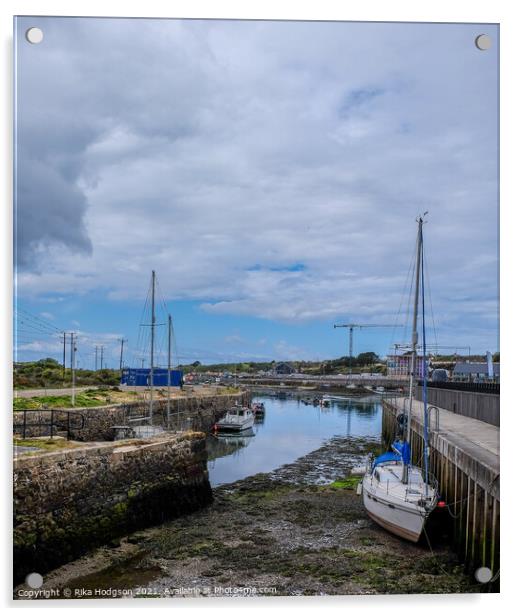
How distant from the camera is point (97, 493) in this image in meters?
9.73

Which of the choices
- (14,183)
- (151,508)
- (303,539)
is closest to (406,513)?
(303,539)

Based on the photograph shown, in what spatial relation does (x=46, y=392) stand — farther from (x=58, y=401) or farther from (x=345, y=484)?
(x=345, y=484)

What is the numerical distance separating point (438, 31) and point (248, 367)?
84.0m

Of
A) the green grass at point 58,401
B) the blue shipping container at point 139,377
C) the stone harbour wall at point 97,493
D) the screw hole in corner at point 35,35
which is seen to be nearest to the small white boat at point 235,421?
the blue shipping container at point 139,377

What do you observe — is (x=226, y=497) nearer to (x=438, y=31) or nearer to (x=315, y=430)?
(x=438, y=31)

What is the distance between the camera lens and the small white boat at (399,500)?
9771 millimetres

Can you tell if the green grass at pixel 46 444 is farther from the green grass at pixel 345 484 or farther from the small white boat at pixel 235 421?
the small white boat at pixel 235 421

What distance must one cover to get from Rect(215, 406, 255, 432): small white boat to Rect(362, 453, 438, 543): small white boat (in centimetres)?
2101

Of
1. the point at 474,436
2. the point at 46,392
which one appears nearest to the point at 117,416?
the point at 46,392

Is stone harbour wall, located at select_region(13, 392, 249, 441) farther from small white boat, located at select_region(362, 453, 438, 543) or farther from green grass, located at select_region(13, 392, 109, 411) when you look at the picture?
small white boat, located at select_region(362, 453, 438, 543)

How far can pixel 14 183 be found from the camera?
6.31 m

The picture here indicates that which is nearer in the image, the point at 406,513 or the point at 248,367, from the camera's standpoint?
the point at 406,513

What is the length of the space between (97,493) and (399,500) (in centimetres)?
542

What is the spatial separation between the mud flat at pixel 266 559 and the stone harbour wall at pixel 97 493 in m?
0.31
